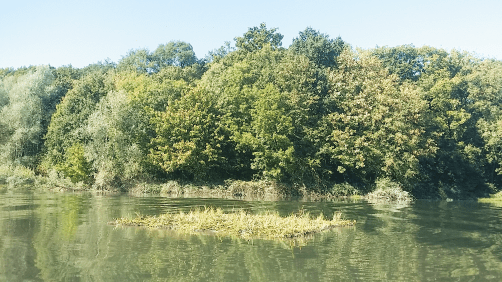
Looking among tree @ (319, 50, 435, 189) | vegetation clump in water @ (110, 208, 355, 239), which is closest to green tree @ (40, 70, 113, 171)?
tree @ (319, 50, 435, 189)

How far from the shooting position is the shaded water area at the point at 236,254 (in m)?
18.5

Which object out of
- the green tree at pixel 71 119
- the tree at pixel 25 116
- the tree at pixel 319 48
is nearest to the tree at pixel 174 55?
the tree at pixel 25 116

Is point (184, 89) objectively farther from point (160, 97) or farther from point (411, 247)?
point (411, 247)

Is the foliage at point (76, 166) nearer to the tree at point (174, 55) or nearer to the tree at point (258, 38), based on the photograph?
the tree at point (258, 38)

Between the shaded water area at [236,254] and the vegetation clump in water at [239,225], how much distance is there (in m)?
1.15

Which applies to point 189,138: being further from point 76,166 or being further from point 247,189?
point 76,166

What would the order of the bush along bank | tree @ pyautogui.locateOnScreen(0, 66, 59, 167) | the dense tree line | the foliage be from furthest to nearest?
tree @ pyautogui.locateOnScreen(0, 66, 59, 167)
the foliage
the dense tree line
the bush along bank

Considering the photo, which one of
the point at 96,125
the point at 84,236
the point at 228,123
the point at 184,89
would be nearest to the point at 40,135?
the point at 96,125

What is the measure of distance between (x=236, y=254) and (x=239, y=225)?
21.1 ft

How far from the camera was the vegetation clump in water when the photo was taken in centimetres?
2739

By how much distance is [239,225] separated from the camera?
28406 mm

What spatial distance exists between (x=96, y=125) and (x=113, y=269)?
1959 inches

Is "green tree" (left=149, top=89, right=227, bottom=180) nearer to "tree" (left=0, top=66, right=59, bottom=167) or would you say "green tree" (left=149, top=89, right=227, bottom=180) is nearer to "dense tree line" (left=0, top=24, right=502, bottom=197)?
"dense tree line" (left=0, top=24, right=502, bottom=197)

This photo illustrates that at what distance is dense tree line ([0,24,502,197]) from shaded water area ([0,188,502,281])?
105ft
